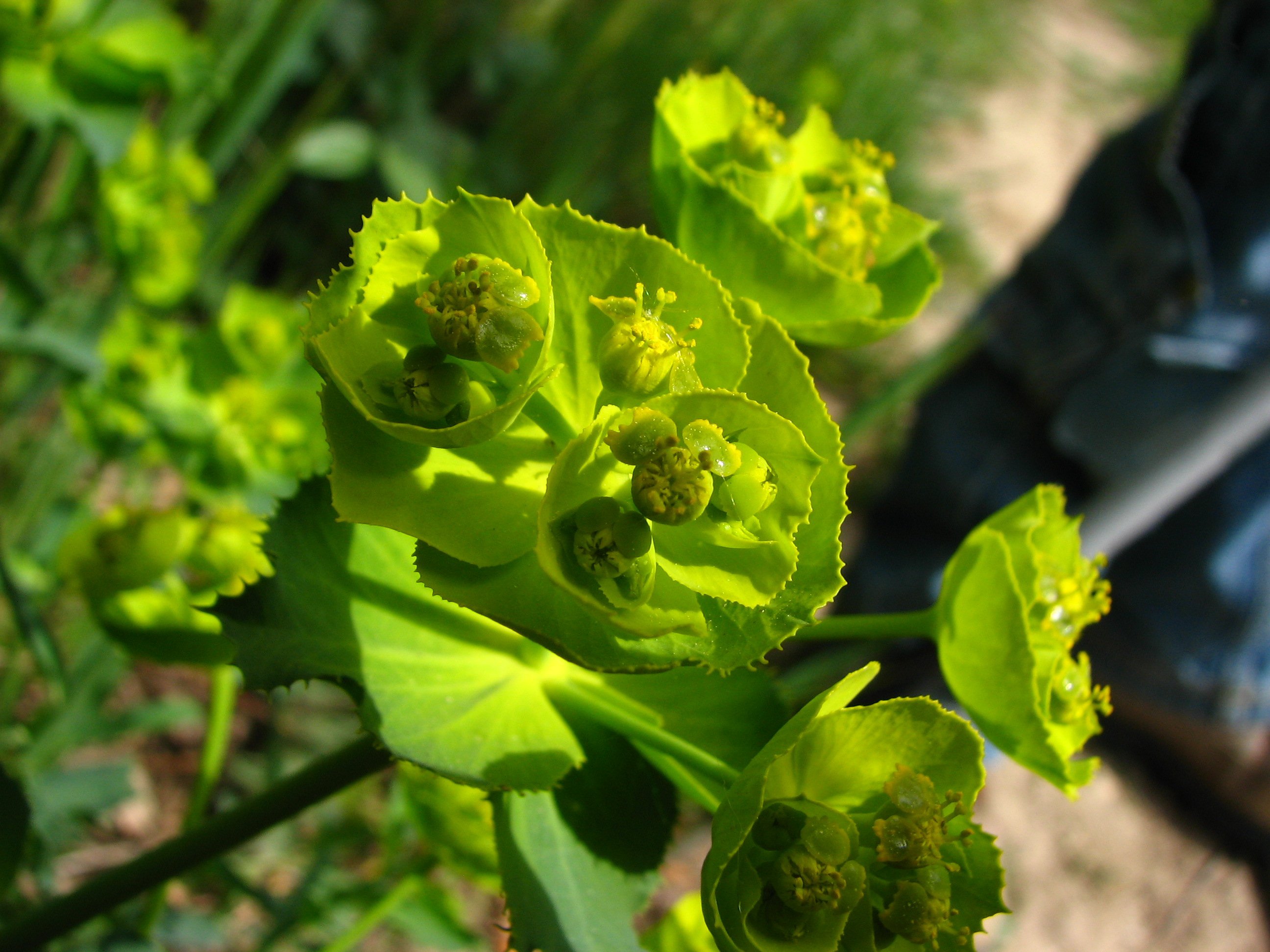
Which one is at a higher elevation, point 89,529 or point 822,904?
point 822,904

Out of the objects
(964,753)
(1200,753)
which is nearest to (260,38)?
(964,753)

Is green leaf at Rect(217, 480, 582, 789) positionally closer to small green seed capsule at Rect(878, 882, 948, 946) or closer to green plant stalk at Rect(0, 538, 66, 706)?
small green seed capsule at Rect(878, 882, 948, 946)

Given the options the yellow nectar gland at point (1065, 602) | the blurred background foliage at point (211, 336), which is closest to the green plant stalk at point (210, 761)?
the blurred background foliage at point (211, 336)

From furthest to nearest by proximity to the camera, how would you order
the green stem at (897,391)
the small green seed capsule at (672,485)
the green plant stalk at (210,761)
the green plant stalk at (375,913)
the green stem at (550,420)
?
the green stem at (897,391) → the green plant stalk at (375,913) → the green plant stalk at (210,761) → the green stem at (550,420) → the small green seed capsule at (672,485)

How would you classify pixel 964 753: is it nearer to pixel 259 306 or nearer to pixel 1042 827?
pixel 259 306

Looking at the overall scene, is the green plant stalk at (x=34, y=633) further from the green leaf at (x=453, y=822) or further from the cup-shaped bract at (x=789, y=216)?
the cup-shaped bract at (x=789, y=216)

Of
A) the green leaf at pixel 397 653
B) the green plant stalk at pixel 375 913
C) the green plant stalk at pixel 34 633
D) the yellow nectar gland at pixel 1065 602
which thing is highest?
the yellow nectar gland at pixel 1065 602
